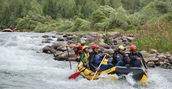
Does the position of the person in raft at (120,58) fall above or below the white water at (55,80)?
above

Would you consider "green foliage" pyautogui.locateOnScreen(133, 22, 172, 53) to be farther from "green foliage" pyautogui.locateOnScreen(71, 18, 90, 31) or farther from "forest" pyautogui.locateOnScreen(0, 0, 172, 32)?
"green foliage" pyautogui.locateOnScreen(71, 18, 90, 31)

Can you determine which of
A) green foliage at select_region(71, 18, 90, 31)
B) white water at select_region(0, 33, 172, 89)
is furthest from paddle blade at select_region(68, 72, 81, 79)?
green foliage at select_region(71, 18, 90, 31)

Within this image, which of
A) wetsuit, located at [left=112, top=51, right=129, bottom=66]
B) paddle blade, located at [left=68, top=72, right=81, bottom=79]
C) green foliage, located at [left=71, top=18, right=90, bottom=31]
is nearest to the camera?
wetsuit, located at [left=112, top=51, right=129, bottom=66]

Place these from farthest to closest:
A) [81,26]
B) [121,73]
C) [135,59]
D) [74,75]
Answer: [81,26]
[74,75]
[135,59]
[121,73]

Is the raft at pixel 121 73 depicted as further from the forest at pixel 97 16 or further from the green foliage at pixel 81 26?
the green foliage at pixel 81 26

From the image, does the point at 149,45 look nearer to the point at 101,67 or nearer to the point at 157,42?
the point at 157,42

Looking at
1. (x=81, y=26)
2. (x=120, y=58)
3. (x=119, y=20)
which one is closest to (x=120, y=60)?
(x=120, y=58)

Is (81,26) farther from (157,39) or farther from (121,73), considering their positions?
(121,73)

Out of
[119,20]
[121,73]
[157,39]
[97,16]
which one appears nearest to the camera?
[121,73]

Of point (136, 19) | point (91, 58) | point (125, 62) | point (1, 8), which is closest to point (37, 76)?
point (91, 58)

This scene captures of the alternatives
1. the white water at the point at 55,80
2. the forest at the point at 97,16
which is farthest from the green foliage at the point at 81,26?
the white water at the point at 55,80

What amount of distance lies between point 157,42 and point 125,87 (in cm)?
600

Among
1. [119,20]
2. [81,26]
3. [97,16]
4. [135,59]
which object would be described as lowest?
[81,26]

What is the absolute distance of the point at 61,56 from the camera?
477 inches
